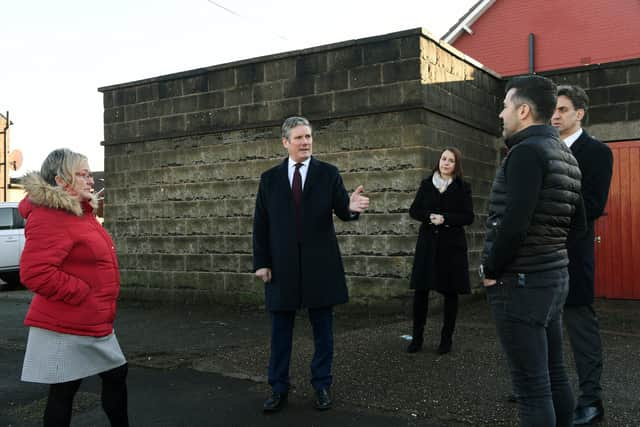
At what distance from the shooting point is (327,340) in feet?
14.1

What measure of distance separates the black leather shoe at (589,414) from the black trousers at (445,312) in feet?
6.10

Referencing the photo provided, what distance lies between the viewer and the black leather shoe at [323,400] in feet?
13.6

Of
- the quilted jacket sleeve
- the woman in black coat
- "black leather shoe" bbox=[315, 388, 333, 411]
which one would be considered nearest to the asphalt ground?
"black leather shoe" bbox=[315, 388, 333, 411]

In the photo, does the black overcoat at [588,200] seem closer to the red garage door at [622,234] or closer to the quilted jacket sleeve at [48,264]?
the quilted jacket sleeve at [48,264]

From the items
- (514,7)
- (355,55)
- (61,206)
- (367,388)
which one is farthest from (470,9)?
(61,206)

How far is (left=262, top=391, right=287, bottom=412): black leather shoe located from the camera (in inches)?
163

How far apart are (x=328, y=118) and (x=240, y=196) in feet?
5.86

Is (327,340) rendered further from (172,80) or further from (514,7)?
(514,7)

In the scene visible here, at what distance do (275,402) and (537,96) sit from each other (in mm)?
2550

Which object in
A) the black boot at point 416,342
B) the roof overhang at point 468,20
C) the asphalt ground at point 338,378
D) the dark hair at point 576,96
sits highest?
the roof overhang at point 468,20

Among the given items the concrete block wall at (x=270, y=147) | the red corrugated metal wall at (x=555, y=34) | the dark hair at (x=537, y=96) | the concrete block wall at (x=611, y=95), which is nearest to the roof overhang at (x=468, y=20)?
the red corrugated metal wall at (x=555, y=34)

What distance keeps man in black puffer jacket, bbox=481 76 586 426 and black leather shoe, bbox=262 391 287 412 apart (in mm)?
1831

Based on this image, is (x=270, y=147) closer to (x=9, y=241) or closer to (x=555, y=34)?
(x=9, y=241)

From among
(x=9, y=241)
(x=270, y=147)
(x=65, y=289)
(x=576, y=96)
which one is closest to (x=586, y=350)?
(x=576, y=96)
